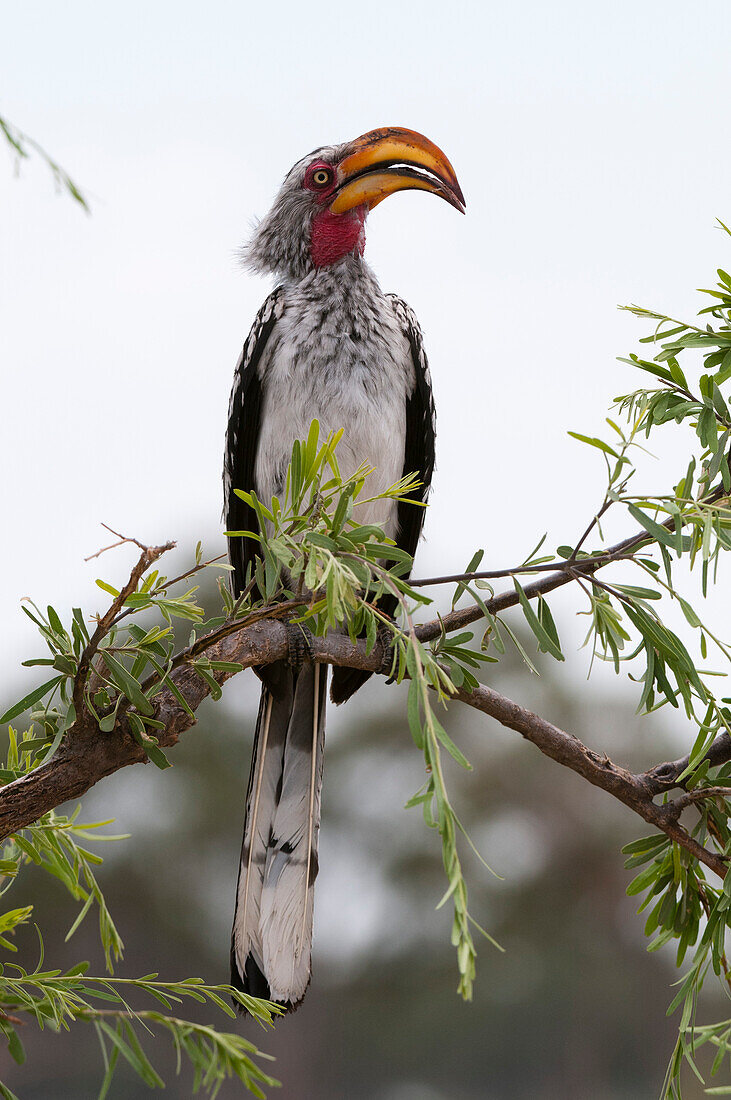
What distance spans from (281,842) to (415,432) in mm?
1075

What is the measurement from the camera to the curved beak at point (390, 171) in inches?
91.5

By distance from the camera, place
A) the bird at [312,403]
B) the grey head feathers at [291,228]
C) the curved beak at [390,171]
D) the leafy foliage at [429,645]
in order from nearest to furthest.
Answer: the leafy foliage at [429,645] < the bird at [312,403] < the curved beak at [390,171] < the grey head feathers at [291,228]

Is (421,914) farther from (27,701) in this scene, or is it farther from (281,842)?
(27,701)

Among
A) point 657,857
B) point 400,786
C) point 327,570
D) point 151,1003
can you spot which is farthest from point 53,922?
point 327,570

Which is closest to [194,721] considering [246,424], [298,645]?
[298,645]

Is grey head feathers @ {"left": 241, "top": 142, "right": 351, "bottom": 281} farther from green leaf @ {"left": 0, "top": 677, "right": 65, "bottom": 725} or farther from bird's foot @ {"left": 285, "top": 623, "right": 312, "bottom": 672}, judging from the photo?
green leaf @ {"left": 0, "top": 677, "right": 65, "bottom": 725}

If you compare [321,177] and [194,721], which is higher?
[321,177]

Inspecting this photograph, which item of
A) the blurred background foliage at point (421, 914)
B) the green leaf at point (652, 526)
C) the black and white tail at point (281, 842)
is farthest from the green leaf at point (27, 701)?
the blurred background foliage at point (421, 914)

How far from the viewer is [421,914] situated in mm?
5875

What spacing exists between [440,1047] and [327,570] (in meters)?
5.65

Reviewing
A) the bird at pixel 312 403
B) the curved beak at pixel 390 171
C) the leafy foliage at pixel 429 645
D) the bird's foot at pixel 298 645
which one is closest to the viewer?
the leafy foliage at pixel 429 645

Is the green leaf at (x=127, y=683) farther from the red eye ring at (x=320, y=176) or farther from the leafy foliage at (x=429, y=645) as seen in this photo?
the red eye ring at (x=320, y=176)

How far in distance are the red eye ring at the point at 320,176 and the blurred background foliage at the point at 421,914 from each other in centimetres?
355

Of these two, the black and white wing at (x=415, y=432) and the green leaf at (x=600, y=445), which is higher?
the black and white wing at (x=415, y=432)
